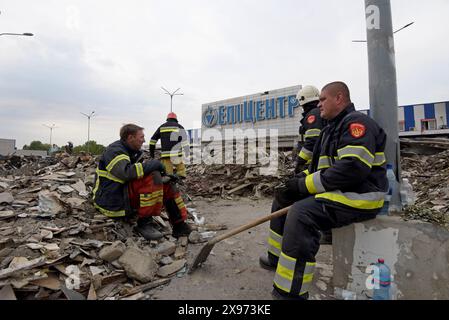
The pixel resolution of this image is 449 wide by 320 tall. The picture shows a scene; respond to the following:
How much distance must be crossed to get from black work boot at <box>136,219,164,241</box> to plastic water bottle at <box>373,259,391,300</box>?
2.67 metres

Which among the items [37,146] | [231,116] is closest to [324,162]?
[231,116]

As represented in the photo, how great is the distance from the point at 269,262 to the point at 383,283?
121 cm

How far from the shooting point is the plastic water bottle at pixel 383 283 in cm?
242

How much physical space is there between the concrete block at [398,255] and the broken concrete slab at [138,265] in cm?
196

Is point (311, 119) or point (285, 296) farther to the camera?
point (311, 119)

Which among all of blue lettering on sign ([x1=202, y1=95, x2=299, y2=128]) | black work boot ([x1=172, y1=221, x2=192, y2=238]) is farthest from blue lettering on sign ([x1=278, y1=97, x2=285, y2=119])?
black work boot ([x1=172, y1=221, x2=192, y2=238])

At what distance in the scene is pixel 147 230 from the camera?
388 centimetres

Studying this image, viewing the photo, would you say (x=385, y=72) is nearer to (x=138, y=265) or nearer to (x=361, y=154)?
(x=361, y=154)

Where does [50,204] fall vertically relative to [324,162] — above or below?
below

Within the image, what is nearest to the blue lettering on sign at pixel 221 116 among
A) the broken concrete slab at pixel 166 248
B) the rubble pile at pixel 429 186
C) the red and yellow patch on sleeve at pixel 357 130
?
the rubble pile at pixel 429 186

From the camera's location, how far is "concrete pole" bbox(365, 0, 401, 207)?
2.83 m

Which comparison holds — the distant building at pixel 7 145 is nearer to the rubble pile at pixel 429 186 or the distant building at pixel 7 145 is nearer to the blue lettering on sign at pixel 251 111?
the blue lettering on sign at pixel 251 111
